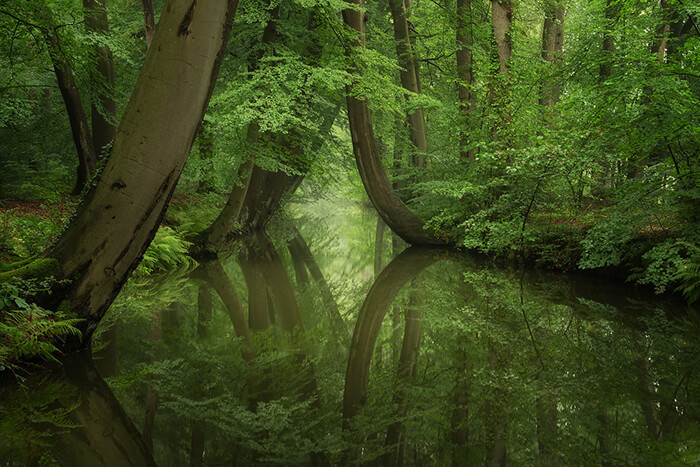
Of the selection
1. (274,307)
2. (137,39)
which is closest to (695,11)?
(274,307)

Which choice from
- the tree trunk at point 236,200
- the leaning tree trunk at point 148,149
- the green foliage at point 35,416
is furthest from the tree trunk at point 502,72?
the green foliage at point 35,416

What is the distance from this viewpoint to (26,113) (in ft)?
38.0

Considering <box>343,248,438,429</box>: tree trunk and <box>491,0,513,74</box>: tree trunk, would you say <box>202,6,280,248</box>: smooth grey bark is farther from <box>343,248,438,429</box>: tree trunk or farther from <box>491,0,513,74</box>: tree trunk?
<box>491,0,513,74</box>: tree trunk

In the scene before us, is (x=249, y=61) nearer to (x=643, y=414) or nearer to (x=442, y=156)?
(x=442, y=156)

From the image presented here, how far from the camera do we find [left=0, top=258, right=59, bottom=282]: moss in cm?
385

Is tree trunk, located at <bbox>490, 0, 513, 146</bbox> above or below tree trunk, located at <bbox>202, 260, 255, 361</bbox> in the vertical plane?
above

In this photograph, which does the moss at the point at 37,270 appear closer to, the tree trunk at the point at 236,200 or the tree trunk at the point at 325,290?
the tree trunk at the point at 325,290

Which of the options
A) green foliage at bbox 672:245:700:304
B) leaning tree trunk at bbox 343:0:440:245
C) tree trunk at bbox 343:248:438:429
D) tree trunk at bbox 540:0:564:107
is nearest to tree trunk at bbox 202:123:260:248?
leaning tree trunk at bbox 343:0:440:245

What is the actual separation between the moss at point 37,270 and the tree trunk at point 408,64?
35.8 feet

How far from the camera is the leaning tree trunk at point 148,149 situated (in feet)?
12.5

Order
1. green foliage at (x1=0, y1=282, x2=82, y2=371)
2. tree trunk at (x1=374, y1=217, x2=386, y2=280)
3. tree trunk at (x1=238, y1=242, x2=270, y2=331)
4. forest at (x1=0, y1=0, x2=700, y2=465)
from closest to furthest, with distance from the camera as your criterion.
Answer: forest at (x1=0, y1=0, x2=700, y2=465), green foliage at (x1=0, y1=282, x2=82, y2=371), tree trunk at (x1=238, y1=242, x2=270, y2=331), tree trunk at (x1=374, y1=217, x2=386, y2=280)

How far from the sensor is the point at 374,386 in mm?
3854

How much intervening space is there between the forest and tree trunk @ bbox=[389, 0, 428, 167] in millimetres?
148

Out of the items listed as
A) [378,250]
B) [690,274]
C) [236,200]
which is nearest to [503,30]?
[690,274]
